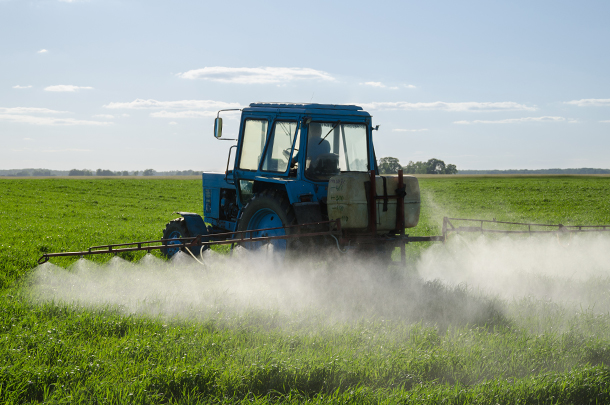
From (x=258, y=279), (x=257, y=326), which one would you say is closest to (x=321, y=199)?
(x=258, y=279)

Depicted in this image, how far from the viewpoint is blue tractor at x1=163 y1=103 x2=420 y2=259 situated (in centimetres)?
671

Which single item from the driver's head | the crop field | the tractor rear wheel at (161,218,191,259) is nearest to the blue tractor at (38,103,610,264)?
the driver's head

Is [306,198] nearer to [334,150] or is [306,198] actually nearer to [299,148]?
[299,148]

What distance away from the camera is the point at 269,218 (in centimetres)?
746

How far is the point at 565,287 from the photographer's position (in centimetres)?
689

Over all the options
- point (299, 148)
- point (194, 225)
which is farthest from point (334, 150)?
point (194, 225)

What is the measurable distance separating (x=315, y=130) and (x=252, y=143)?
4.50 feet

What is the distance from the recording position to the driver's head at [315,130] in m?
7.43

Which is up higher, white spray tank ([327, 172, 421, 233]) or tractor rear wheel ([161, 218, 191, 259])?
white spray tank ([327, 172, 421, 233])

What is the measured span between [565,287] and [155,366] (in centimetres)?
535

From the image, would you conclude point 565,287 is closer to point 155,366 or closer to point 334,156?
point 334,156

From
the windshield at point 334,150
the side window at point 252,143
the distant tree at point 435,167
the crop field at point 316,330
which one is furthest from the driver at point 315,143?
the distant tree at point 435,167

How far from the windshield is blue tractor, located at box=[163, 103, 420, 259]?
0.6 inches

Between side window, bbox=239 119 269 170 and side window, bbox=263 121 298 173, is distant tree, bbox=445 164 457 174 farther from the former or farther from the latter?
side window, bbox=263 121 298 173
